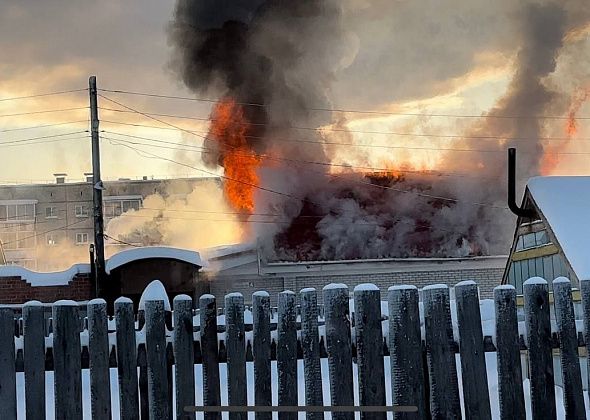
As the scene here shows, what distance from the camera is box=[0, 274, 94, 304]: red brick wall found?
67.7ft

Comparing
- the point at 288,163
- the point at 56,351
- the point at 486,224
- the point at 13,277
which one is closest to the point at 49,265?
the point at 288,163

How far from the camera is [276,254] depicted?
26.0 metres

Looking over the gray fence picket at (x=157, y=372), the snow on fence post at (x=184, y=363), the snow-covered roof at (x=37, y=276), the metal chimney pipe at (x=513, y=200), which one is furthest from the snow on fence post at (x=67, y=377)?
the snow-covered roof at (x=37, y=276)

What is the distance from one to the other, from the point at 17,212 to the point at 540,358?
54661 mm

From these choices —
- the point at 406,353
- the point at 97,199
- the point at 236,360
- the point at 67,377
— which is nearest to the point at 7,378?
the point at 67,377

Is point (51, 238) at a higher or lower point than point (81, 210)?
lower

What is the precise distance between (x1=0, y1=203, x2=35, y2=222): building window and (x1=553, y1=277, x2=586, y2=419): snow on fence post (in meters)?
53.7

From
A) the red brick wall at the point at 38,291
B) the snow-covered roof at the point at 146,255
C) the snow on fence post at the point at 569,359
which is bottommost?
the snow on fence post at the point at 569,359

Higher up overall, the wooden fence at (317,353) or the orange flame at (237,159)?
the orange flame at (237,159)

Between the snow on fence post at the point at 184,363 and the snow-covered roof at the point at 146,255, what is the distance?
1776 centimetres

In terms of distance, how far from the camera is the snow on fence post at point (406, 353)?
3.52m

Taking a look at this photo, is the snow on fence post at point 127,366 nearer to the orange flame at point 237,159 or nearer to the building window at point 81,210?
the orange flame at point 237,159

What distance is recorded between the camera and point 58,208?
178 feet

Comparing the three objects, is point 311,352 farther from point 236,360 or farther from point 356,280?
point 356,280
